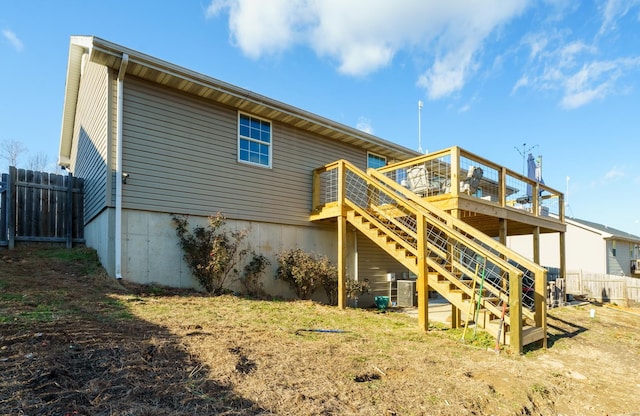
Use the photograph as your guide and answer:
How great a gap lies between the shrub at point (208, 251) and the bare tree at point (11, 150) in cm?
2487

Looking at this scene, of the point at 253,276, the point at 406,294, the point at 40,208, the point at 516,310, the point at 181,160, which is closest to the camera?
the point at 516,310

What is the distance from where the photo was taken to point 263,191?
938cm

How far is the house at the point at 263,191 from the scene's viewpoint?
6.48 metres

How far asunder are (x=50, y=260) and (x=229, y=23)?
786cm

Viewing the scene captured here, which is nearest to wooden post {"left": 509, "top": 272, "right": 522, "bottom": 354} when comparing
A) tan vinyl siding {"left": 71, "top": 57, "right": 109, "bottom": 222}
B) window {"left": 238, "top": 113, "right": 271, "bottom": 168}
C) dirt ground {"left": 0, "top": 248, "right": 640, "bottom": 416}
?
dirt ground {"left": 0, "top": 248, "right": 640, "bottom": 416}

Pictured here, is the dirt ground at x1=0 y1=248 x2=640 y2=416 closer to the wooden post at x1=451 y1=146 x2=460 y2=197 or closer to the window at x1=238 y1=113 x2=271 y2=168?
the wooden post at x1=451 y1=146 x2=460 y2=197

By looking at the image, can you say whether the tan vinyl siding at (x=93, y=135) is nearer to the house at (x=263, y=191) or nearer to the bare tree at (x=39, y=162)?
the house at (x=263, y=191)

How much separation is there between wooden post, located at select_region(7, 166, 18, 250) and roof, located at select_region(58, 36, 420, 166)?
3441 mm

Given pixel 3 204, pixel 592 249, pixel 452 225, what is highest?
pixel 3 204

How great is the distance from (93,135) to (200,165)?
124 inches

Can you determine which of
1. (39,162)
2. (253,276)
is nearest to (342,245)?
(253,276)

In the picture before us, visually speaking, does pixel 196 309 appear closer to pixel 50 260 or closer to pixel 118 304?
pixel 118 304

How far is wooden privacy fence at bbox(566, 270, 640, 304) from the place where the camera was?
1547cm

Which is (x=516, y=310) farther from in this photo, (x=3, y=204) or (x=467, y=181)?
(x=3, y=204)
